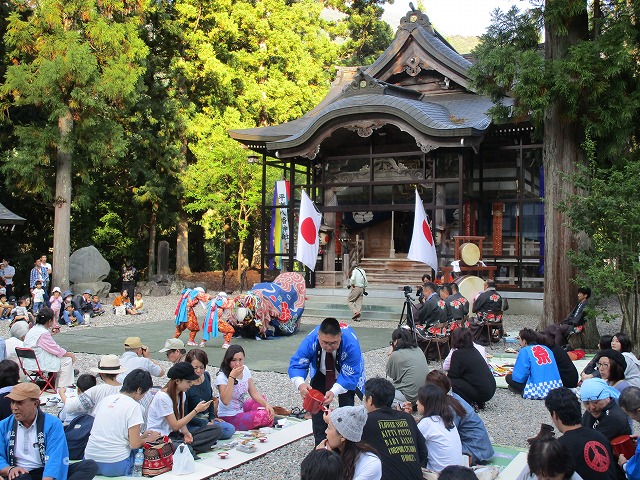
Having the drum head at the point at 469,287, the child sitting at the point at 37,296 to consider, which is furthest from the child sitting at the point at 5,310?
the drum head at the point at 469,287

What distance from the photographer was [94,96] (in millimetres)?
18672

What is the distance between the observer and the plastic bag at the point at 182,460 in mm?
4977

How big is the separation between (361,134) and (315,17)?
50.2 feet

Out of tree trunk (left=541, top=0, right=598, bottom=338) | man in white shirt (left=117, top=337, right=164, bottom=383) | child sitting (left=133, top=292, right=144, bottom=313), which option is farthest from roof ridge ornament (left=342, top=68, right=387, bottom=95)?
man in white shirt (left=117, top=337, right=164, bottom=383)

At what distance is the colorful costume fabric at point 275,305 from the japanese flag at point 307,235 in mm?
1968

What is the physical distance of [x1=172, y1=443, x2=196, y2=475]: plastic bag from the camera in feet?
16.3

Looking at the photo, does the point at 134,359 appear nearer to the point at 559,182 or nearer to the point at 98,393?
the point at 98,393

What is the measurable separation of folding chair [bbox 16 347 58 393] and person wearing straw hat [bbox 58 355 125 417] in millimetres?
2326

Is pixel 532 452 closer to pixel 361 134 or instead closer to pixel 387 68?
pixel 361 134

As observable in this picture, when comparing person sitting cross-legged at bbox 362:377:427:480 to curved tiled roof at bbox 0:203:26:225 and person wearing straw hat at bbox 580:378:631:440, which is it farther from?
curved tiled roof at bbox 0:203:26:225

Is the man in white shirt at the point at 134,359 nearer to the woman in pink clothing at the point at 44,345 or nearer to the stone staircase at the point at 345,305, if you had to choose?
the woman in pink clothing at the point at 44,345

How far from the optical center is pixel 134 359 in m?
6.46

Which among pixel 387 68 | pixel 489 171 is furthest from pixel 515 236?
pixel 387 68

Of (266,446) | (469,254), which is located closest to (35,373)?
Result: (266,446)
